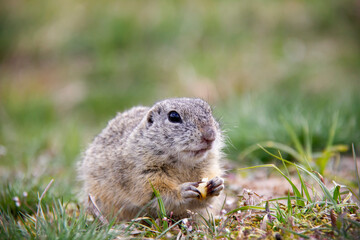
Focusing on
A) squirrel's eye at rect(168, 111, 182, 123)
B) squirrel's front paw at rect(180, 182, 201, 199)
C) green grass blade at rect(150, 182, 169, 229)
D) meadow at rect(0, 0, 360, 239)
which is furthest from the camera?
meadow at rect(0, 0, 360, 239)

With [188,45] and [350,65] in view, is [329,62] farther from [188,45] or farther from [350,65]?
[188,45]

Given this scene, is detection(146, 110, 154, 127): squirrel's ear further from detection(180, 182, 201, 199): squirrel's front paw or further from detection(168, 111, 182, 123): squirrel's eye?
detection(180, 182, 201, 199): squirrel's front paw

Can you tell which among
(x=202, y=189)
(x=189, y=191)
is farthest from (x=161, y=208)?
(x=202, y=189)

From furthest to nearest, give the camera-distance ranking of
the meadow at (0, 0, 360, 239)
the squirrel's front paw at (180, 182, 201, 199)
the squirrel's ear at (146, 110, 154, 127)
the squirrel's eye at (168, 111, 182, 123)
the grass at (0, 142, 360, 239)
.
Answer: the meadow at (0, 0, 360, 239) < the squirrel's ear at (146, 110, 154, 127) < the squirrel's eye at (168, 111, 182, 123) < the squirrel's front paw at (180, 182, 201, 199) < the grass at (0, 142, 360, 239)

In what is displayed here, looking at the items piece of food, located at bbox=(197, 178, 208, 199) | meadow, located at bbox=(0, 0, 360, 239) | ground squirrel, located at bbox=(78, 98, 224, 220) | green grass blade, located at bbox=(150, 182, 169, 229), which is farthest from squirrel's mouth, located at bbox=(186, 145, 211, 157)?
meadow, located at bbox=(0, 0, 360, 239)

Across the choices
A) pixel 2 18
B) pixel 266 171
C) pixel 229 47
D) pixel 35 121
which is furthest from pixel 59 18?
pixel 266 171

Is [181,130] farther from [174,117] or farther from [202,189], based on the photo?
[202,189]
